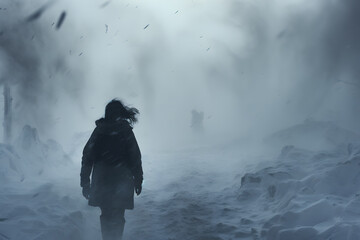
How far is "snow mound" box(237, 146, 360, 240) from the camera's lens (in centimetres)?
575

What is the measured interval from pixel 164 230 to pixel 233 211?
2.20 meters

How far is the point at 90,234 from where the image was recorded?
6801 millimetres

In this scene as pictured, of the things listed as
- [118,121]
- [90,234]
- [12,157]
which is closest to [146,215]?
[90,234]

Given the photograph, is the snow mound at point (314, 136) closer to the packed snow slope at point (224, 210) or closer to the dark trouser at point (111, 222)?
the packed snow slope at point (224, 210)

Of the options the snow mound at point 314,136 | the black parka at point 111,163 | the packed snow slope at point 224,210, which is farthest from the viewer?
the snow mound at point 314,136

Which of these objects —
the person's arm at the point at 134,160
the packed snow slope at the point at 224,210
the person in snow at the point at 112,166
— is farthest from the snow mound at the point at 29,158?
the person's arm at the point at 134,160

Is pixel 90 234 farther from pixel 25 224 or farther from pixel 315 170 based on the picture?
pixel 315 170

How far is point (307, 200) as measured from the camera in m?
7.34

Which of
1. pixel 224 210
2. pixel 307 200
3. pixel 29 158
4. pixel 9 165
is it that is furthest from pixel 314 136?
pixel 9 165

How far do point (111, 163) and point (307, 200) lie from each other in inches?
178

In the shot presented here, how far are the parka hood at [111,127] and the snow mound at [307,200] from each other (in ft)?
11.1

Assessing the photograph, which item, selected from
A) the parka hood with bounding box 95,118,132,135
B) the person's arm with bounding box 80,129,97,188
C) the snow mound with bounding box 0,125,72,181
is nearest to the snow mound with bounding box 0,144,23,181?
the snow mound with bounding box 0,125,72,181

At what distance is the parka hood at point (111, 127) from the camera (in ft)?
16.9

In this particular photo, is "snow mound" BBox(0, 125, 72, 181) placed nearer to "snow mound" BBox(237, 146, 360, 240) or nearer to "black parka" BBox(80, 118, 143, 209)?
"black parka" BBox(80, 118, 143, 209)
